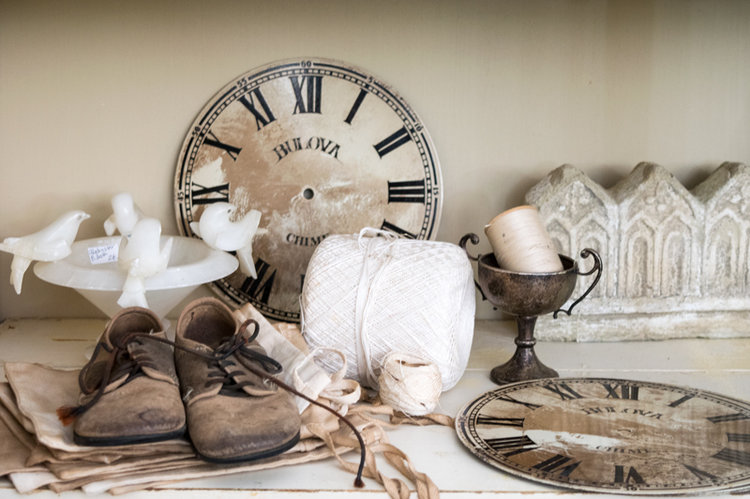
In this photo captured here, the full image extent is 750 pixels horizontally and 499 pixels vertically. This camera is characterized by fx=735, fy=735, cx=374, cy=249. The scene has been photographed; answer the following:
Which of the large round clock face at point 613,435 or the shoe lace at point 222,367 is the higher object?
the shoe lace at point 222,367

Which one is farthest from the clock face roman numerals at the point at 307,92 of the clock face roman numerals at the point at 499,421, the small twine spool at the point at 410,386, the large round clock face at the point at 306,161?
the clock face roman numerals at the point at 499,421

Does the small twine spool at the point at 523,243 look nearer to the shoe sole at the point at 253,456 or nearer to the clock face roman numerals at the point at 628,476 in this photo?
the clock face roman numerals at the point at 628,476

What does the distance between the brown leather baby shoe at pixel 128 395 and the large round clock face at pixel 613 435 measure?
38cm

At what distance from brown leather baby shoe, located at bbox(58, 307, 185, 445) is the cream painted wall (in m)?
0.56

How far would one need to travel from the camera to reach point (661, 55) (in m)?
1.45

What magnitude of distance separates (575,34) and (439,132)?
1.06 feet

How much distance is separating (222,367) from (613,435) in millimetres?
513

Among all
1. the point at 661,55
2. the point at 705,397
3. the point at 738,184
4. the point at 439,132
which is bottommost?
the point at 705,397

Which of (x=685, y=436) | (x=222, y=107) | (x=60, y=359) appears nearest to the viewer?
(x=685, y=436)

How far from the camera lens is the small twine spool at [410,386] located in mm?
1013

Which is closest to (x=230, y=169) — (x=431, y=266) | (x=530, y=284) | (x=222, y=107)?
(x=222, y=107)

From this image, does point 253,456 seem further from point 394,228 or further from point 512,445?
point 394,228

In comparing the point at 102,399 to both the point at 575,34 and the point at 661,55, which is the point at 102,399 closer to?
the point at 575,34

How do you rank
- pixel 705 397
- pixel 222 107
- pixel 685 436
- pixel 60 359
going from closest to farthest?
1. pixel 685 436
2. pixel 705 397
3. pixel 60 359
4. pixel 222 107
